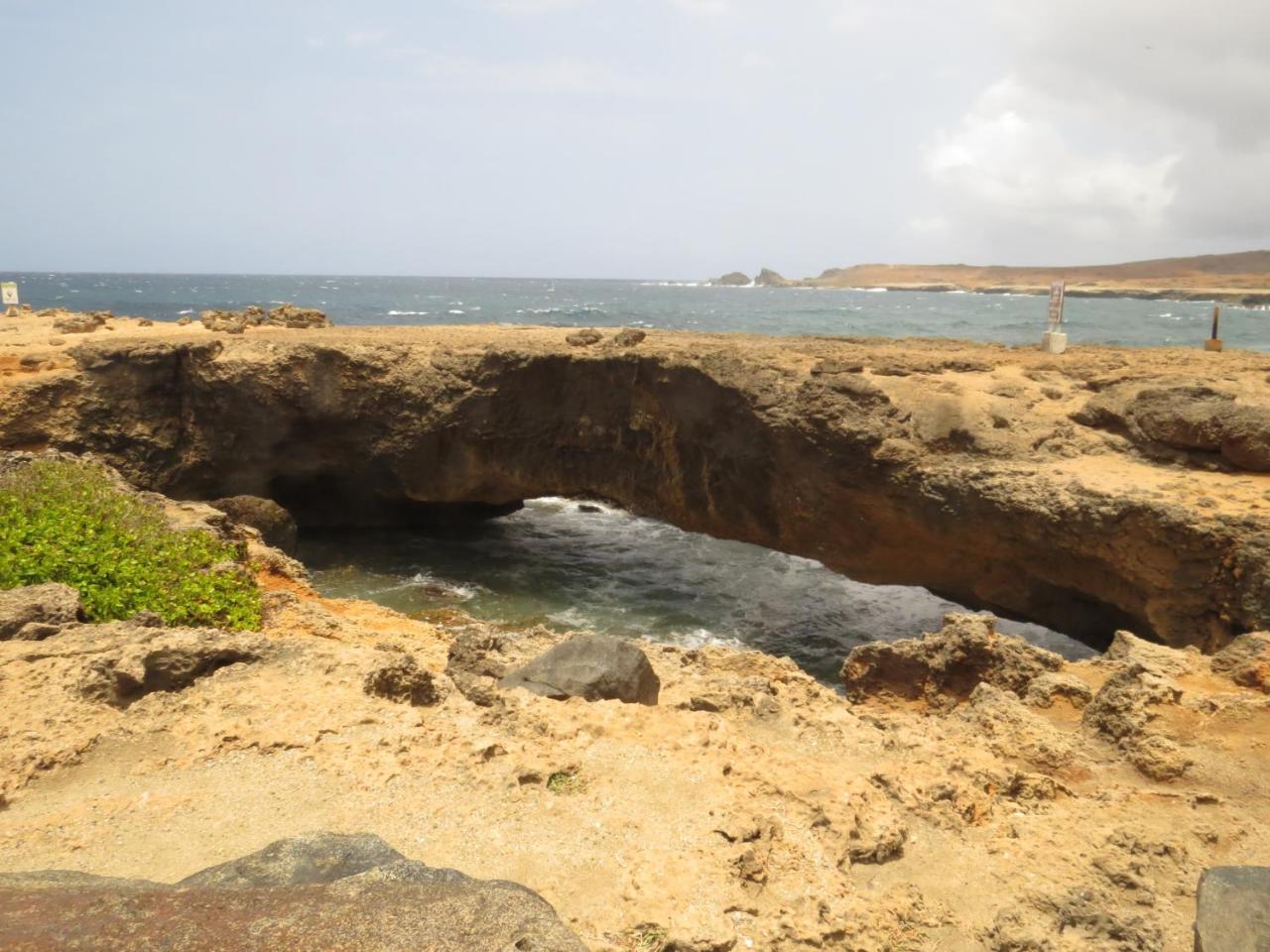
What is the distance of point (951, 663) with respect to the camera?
707cm

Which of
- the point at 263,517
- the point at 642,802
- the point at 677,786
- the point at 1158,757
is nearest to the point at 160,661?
the point at 642,802

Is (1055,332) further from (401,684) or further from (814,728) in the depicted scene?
(401,684)

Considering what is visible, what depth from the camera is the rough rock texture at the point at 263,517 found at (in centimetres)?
1203

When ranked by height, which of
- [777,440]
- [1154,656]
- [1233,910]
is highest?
[777,440]

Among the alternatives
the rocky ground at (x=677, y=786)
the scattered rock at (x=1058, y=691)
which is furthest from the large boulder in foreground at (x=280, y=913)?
the scattered rock at (x=1058, y=691)

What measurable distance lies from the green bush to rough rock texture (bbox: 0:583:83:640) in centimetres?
43

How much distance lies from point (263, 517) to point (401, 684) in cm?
836

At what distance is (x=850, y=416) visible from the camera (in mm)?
10742

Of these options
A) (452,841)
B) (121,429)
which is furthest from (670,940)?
(121,429)

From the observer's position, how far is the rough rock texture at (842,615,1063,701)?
6.51 m

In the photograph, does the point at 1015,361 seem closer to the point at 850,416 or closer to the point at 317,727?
the point at 850,416

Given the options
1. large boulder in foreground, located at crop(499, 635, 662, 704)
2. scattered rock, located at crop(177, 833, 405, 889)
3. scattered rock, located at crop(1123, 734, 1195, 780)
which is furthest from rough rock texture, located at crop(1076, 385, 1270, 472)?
scattered rock, located at crop(177, 833, 405, 889)

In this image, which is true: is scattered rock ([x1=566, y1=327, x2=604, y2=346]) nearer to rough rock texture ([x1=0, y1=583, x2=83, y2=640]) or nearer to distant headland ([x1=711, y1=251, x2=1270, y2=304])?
rough rock texture ([x1=0, y1=583, x2=83, y2=640])

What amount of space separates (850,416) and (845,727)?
6.11 m
